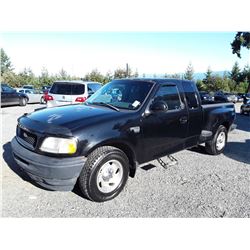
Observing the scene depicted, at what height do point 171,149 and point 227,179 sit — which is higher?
point 171,149

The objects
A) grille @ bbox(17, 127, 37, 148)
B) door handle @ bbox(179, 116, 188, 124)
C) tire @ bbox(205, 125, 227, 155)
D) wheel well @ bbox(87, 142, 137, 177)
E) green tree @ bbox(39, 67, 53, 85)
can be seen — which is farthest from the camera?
green tree @ bbox(39, 67, 53, 85)

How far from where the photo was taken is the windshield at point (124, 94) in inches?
164

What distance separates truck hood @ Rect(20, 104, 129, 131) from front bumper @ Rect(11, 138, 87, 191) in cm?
43

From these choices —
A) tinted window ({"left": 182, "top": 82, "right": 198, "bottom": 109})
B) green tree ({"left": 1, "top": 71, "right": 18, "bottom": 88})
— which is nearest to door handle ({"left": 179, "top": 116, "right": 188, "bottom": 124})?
tinted window ({"left": 182, "top": 82, "right": 198, "bottom": 109})

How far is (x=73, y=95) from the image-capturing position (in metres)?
9.01

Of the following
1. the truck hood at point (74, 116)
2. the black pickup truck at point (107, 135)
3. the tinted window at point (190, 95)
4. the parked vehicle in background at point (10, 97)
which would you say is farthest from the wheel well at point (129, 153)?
the parked vehicle in background at point (10, 97)

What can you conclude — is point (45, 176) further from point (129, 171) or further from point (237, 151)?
point (237, 151)

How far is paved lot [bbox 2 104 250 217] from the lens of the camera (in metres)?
3.31

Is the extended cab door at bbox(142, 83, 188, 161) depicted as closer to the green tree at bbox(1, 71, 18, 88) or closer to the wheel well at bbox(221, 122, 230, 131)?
the wheel well at bbox(221, 122, 230, 131)

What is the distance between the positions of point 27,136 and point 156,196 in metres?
2.11

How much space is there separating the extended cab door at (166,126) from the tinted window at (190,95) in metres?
0.23
